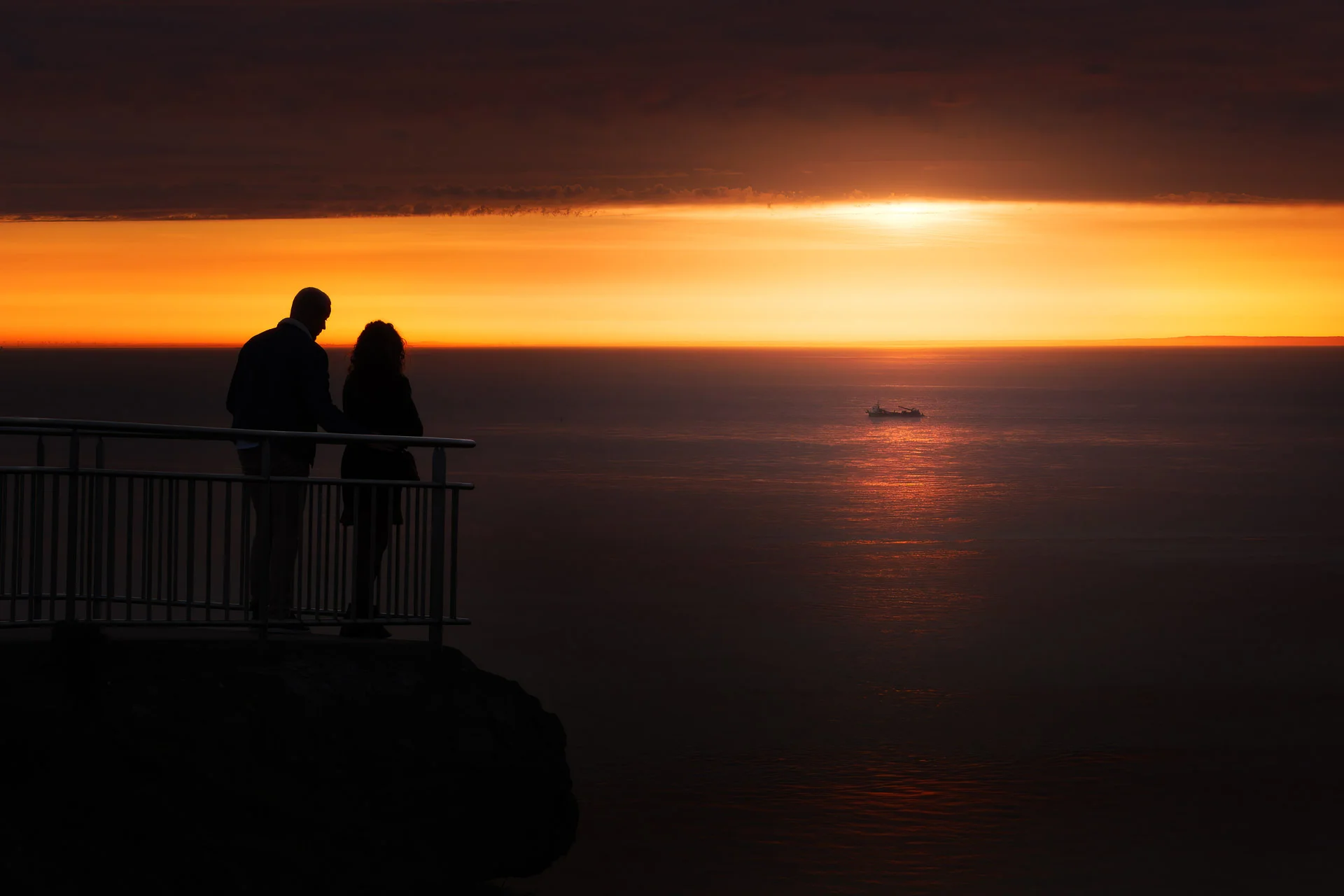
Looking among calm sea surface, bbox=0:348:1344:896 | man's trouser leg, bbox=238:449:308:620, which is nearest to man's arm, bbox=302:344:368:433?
man's trouser leg, bbox=238:449:308:620

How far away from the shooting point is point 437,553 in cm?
953

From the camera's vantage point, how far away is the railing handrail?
8430 millimetres

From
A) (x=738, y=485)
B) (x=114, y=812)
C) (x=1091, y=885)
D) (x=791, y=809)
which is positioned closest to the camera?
(x=114, y=812)

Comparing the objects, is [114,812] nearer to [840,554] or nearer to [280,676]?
[280,676]

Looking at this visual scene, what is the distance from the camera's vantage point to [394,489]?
385 inches

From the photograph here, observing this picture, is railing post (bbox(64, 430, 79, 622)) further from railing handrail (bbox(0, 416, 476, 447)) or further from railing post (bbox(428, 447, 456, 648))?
railing post (bbox(428, 447, 456, 648))

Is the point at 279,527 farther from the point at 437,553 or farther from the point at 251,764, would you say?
the point at 251,764

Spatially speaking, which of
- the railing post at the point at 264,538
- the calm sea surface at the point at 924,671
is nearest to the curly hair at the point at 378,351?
the railing post at the point at 264,538

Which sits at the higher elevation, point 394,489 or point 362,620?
point 394,489

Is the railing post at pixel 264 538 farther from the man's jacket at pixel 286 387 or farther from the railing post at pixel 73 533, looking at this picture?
the railing post at pixel 73 533

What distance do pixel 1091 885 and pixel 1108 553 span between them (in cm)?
2591

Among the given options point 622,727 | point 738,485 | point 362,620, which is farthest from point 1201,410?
point 362,620

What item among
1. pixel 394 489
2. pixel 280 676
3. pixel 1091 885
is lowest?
pixel 1091 885

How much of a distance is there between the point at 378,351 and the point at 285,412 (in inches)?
33.4
